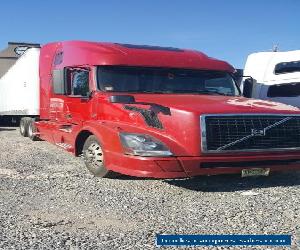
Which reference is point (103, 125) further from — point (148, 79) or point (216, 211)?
point (216, 211)

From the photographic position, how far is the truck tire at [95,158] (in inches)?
302

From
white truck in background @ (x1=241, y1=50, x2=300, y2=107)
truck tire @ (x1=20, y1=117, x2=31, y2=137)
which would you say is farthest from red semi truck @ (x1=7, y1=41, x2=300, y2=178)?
truck tire @ (x1=20, y1=117, x2=31, y2=137)

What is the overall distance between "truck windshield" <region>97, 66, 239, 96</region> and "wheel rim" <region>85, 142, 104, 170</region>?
3.31 feet

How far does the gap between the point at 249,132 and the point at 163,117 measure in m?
1.27

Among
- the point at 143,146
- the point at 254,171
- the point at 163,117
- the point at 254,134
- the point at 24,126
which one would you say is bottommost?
the point at 254,171

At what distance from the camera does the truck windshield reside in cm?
828

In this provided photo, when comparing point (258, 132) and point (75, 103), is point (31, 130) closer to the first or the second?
point (75, 103)

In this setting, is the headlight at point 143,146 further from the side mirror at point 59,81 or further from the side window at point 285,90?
the side window at point 285,90

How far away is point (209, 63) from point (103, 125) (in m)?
2.67

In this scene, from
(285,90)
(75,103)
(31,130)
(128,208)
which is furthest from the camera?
(31,130)

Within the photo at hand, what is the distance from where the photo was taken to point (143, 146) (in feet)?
22.3

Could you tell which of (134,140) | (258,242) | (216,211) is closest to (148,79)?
(134,140)

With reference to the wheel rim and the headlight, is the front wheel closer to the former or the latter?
the wheel rim

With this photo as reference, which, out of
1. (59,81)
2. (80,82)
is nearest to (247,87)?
(80,82)
